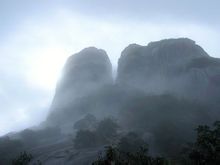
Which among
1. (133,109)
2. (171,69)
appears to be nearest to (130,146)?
(133,109)

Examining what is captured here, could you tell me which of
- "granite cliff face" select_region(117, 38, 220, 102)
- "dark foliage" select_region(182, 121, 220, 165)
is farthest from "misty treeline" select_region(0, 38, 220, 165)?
"dark foliage" select_region(182, 121, 220, 165)

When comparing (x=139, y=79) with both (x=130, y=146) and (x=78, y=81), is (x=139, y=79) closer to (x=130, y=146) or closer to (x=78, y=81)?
(x=78, y=81)

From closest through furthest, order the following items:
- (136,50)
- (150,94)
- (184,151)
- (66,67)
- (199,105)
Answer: (184,151) → (199,105) → (150,94) → (136,50) → (66,67)

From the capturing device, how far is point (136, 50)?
577ft

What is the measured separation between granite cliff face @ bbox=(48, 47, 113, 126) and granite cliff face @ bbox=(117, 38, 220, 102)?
12547mm

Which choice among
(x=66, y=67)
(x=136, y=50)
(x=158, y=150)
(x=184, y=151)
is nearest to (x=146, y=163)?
(x=184, y=151)

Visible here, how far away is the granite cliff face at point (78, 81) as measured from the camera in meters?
162

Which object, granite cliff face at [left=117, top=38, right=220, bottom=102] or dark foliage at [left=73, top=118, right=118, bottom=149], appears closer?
dark foliage at [left=73, top=118, right=118, bottom=149]

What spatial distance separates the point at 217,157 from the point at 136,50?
436ft

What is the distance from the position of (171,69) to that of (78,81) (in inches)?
2166

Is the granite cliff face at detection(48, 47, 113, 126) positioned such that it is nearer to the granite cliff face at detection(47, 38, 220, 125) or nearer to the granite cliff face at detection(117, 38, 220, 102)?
the granite cliff face at detection(47, 38, 220, 125)

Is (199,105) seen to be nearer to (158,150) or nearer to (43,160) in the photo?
(158,150)

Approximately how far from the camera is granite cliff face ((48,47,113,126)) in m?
162

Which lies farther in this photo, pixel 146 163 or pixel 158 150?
pixel 158 150
